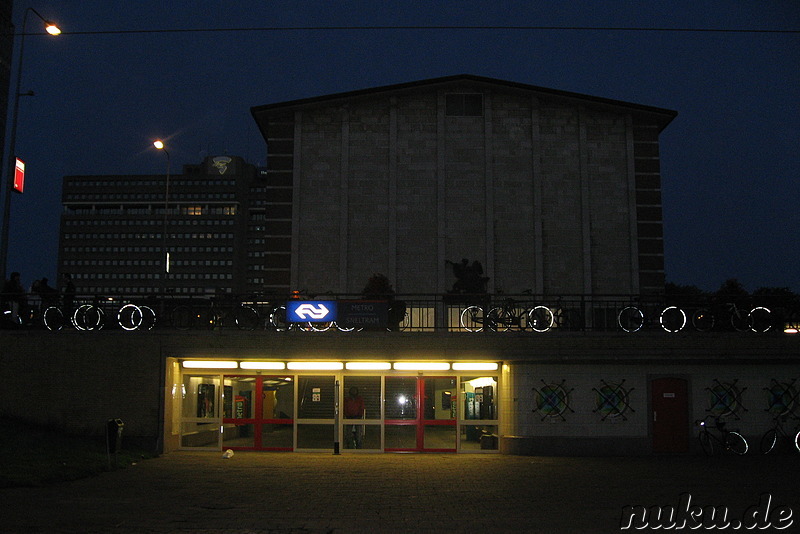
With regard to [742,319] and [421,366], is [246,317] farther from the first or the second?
[742,319]

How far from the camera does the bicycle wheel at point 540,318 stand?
22.5 m

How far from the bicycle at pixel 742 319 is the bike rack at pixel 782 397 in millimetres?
1573

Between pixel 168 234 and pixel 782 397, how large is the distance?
129m

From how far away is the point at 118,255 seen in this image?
5576 inches

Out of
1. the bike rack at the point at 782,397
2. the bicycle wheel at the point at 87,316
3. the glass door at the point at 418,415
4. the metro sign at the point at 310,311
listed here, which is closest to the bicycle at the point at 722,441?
the bike rack at the point at 782,397

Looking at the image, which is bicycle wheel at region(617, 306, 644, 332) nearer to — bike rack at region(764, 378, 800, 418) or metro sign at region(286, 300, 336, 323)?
bike rack at region(764, 378, 800, 418)

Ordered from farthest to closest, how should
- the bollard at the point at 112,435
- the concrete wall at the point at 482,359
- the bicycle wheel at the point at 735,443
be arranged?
the concrete wall at the point at 482,359 < the bicycle wheel at the point at 735,443 < the bollard at the point at 112,435

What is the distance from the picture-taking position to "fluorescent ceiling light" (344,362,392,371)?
22547 mm

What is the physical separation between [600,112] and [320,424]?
20.8 meters

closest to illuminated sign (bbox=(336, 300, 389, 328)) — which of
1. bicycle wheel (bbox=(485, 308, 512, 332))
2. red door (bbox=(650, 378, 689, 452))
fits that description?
bicycle wheel (bbox=(485, 308, 512, 332))

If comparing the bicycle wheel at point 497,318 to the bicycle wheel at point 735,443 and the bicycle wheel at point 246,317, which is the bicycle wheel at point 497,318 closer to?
the bicycle wheel at point 735,443

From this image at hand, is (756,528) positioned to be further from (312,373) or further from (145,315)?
(145,315)

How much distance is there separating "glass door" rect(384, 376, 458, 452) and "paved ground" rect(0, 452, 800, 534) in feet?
5.79

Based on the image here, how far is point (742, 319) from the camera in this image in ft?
74.0
